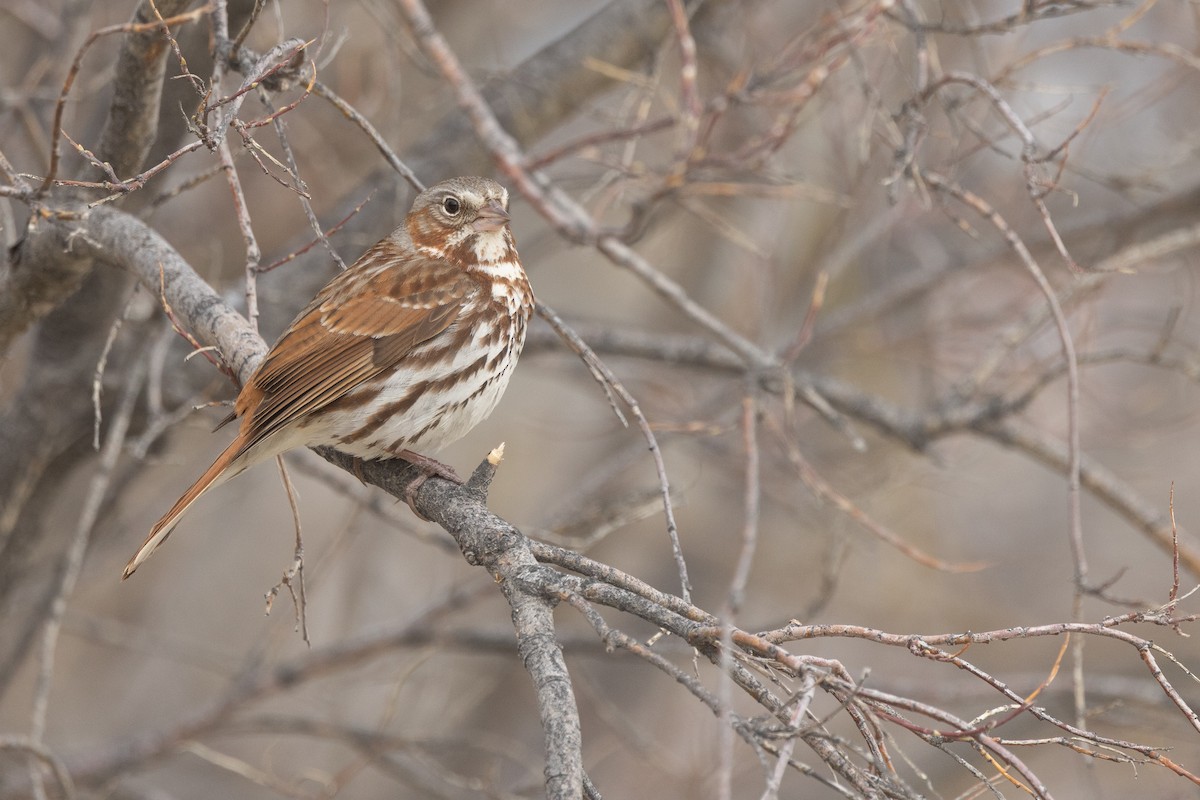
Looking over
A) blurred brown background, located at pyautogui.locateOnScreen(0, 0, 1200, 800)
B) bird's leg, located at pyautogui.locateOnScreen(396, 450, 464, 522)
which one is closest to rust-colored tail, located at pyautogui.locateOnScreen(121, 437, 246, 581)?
blurred brown background, located at pyautogui.locateOnScreen(0, 0, 1200, 800)

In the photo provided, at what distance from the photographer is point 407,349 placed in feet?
14.8

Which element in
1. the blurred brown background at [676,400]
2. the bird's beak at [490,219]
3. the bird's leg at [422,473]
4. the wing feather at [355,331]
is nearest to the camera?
the bird's leg at [422,473]

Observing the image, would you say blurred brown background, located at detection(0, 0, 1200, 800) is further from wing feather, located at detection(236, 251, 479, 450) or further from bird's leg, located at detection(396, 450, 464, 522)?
bird's leg, located at detection(396, 450, 464, 522)

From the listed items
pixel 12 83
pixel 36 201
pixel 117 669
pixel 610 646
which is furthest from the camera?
pixel 117 669

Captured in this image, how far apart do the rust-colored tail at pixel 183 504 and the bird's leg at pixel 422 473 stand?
58cm

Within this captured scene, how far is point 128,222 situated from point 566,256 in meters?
9.18

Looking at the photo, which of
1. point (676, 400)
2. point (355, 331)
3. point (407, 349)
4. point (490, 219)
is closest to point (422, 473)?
point (407, 349)

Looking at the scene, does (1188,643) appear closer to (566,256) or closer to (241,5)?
(566,256)

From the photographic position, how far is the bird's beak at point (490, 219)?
15.5 ft

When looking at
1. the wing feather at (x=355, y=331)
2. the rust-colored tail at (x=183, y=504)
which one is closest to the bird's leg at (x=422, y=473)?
the wing feather at (x=355, y=331)

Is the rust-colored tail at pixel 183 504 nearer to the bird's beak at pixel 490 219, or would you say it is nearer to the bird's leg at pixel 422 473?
the bird's leg at pixel 422 473

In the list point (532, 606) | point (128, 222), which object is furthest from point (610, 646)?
point (128, 222)

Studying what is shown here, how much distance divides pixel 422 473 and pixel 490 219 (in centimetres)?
114

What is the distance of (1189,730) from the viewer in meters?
5.39
